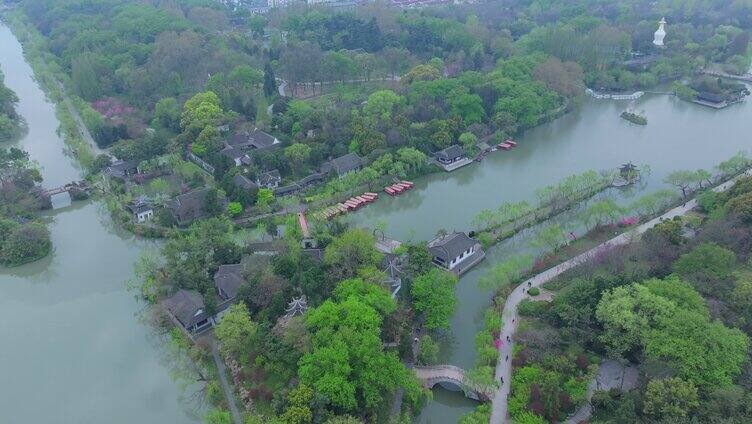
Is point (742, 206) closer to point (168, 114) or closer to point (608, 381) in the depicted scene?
point (608, 381)

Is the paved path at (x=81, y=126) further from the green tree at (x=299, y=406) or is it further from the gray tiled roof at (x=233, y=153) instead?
the green tree at (x=299, y=406)

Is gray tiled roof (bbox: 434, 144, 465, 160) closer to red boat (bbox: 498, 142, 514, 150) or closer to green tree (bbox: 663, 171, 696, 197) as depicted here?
red boat (bbox: 498, 142, 514, 150)

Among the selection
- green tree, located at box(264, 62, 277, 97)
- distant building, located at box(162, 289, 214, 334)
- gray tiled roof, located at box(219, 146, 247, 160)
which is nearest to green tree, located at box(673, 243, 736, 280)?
distant building, located at box(162, 289, 214, 334)

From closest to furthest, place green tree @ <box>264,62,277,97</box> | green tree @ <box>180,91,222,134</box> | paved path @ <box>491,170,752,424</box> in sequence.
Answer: paved path @ <box>491,170,752,424</box> → green tree @ <box>180,91,222,134</box> → green tree @ <box>264,62,277,97</box>

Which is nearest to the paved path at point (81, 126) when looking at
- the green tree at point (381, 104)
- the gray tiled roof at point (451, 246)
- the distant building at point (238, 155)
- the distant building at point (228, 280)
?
the distant building at point (238, 155)

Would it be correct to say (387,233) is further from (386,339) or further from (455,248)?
(386,339)

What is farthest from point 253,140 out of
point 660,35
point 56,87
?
point 660,35
